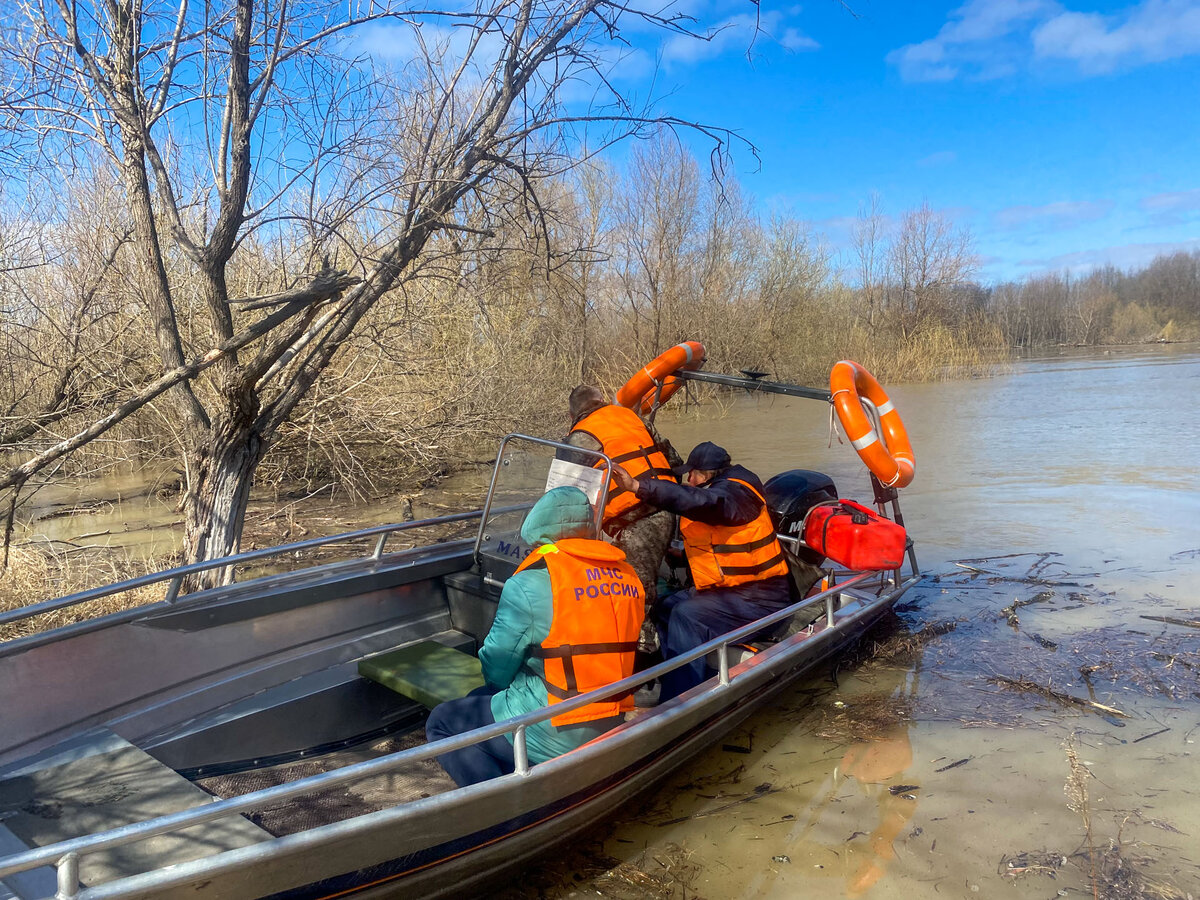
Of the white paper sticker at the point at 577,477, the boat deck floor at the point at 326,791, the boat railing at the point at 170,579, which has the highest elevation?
the white paper sticker at the point at 577,477

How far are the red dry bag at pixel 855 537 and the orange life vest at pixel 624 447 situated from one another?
0.95 meters

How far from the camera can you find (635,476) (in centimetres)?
462

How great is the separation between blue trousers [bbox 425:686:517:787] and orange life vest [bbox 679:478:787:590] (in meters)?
1.56

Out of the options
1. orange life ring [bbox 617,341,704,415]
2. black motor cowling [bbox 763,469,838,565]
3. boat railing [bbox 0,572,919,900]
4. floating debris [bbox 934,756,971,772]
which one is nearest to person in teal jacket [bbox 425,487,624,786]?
boat railing [bbox 0,572,919,900]

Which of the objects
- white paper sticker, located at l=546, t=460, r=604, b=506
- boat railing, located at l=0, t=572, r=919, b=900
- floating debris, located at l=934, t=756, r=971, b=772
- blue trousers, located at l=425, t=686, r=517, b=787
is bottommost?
floating debris, located at l=934, t=756, r=971, b=772

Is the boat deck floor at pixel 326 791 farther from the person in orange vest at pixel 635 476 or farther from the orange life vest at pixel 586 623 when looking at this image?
the person in orange vest at pixel 635 476

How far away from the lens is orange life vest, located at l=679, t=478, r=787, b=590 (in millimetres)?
4320

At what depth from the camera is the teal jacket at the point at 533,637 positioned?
286cm


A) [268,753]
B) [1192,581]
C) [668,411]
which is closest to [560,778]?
[268,753]

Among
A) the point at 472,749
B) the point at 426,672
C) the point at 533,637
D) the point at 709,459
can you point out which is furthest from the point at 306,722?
the point at 709,459

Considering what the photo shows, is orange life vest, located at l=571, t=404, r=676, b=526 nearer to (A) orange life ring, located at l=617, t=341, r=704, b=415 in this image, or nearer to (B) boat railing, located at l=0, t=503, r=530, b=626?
(B) boat railing, located at l=0, t=503, r=530, b=626

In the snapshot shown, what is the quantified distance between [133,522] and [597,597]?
29.3ft

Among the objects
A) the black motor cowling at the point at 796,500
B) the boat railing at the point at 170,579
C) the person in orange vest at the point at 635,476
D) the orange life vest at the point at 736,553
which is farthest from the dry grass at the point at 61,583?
the black motor cowling at the point at 796,500

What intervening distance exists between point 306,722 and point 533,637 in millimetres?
1777
